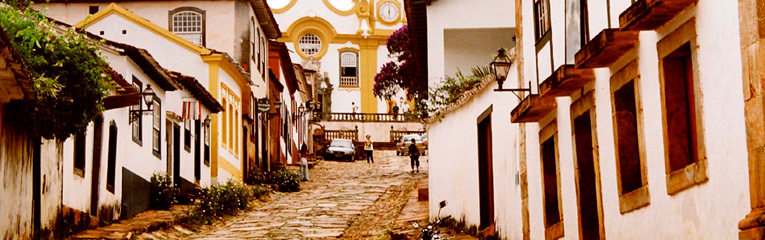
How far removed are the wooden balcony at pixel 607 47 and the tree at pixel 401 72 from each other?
20624 millimetres

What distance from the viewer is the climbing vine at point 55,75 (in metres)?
13.9

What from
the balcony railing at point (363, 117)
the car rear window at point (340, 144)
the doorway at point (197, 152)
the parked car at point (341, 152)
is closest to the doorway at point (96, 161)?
the doorway at point (197, 152)

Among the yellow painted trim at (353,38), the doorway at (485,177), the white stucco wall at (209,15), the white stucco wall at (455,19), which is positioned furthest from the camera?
the yellow painted trim at (353,38)

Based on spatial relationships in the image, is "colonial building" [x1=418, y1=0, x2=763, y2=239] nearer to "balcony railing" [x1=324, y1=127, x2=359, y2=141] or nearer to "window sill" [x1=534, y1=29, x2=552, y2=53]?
"window sill" [x1=534, y1=29, x2=552, y2=53]

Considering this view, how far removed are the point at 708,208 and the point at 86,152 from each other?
1165 centimetres

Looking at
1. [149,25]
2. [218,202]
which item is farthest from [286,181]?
[218,202]

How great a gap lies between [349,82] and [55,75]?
178 feet

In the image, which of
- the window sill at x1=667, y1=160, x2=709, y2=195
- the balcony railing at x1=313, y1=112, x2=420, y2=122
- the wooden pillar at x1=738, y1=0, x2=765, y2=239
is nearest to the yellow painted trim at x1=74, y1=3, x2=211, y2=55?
the window sill at x1=667, y1=160, x2=709, y2=195

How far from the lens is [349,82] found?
68.9 meters

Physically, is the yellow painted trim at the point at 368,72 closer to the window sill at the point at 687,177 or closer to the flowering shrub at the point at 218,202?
the flowering shrub at the point at 218,202

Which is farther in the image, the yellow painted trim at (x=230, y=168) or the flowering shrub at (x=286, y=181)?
the flowering shrub at (x=286, y=181)

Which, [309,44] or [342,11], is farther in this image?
[309,44]

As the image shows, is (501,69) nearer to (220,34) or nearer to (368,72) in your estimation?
(220,34)

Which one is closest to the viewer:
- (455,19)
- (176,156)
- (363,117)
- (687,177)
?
(687,177)
